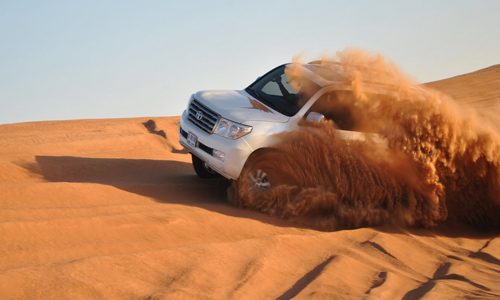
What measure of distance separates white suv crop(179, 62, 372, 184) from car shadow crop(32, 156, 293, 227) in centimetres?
51

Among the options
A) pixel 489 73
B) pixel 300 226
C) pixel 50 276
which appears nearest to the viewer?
pixel 50 276

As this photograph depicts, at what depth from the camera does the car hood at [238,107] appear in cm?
832

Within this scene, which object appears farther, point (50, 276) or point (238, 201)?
point (238, 201)

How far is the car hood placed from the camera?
832 centimetres

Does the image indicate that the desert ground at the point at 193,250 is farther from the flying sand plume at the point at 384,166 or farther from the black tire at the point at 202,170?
the flying sand plume at the point at 384,166

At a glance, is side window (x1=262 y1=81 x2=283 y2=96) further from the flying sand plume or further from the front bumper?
the front bumper

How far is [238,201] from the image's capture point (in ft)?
27.0

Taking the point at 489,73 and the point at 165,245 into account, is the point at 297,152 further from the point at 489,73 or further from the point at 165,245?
the point at 489,73

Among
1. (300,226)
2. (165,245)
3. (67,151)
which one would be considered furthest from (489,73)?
(165,245)

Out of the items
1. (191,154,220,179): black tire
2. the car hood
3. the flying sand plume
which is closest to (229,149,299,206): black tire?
the flying sand plume

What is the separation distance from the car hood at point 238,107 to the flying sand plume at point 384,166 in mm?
380

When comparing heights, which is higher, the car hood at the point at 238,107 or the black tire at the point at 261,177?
the car hood at the point at 238,107

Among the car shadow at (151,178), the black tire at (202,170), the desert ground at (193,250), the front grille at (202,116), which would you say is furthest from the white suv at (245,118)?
the black tire at (202,170)

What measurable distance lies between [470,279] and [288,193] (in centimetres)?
275
